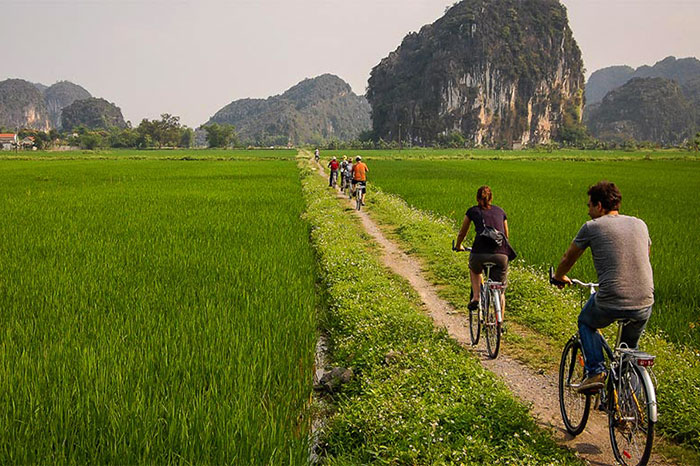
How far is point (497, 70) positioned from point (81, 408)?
4950 inches

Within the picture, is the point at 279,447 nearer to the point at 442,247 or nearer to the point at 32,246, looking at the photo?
the point at 442,247

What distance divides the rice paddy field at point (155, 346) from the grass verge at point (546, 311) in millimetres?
2200

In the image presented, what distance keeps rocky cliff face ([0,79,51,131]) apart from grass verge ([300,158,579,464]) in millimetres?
211506

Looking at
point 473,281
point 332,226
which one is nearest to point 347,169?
point 332,226

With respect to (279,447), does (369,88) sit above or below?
above

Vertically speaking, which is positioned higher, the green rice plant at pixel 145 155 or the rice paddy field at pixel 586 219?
the green rice plant at pixel 145 155

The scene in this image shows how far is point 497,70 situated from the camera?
385 feet

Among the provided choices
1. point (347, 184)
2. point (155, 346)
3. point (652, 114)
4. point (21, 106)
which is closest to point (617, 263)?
point (155, 346)

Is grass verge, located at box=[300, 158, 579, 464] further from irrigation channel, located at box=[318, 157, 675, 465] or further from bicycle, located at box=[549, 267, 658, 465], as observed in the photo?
bicycle, located at box=[549, 267, 658, 465]

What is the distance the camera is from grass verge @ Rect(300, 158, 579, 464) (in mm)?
3273

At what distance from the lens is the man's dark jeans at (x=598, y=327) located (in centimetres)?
313

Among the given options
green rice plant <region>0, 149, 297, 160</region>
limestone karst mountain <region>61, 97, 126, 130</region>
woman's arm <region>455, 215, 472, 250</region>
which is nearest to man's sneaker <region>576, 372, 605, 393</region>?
woman's arm <region>455, 215, 472, 250</region>

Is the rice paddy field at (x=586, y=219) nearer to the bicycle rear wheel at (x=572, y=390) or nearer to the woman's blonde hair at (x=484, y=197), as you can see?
the bicycle rear wheel at (x=572, y=390)

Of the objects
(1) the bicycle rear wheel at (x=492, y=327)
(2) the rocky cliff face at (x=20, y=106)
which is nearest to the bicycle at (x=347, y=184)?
(1) the bicycle rear wheel at (x=492, y=327)
